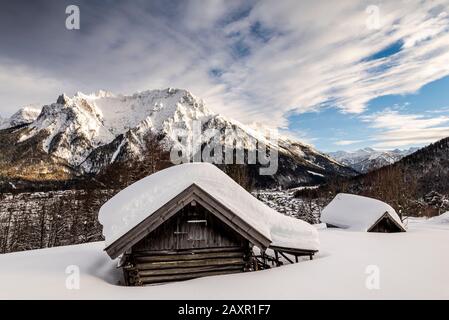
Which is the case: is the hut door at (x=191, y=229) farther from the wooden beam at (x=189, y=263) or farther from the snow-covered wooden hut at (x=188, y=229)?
the wooden beam at (x=189, y=263)

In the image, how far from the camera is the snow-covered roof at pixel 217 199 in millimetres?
11766

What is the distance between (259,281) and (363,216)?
70.6ft

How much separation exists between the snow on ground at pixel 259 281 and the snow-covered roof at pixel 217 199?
4.17ft

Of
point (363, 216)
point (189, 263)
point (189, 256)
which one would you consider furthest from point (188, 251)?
point (363, 216)

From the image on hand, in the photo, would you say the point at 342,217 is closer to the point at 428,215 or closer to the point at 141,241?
the point at 141,241

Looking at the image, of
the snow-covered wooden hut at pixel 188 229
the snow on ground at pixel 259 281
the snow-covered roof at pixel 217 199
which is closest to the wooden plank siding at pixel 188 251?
the snow-covered wooden hut at pixel 188 229

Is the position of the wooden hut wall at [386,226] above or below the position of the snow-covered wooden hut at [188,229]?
below

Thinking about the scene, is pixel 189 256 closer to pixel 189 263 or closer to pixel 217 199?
pixel 189 263

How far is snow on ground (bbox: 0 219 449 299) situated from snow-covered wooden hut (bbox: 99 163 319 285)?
789 millimetres

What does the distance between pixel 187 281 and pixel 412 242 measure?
1747 cm

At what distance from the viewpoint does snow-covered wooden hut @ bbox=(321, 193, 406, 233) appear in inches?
1136

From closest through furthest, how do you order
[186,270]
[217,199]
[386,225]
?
[217,199] < [186,270] < [386,225]

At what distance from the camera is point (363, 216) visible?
3000 cm

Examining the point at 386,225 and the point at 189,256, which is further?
the point at 386,225
